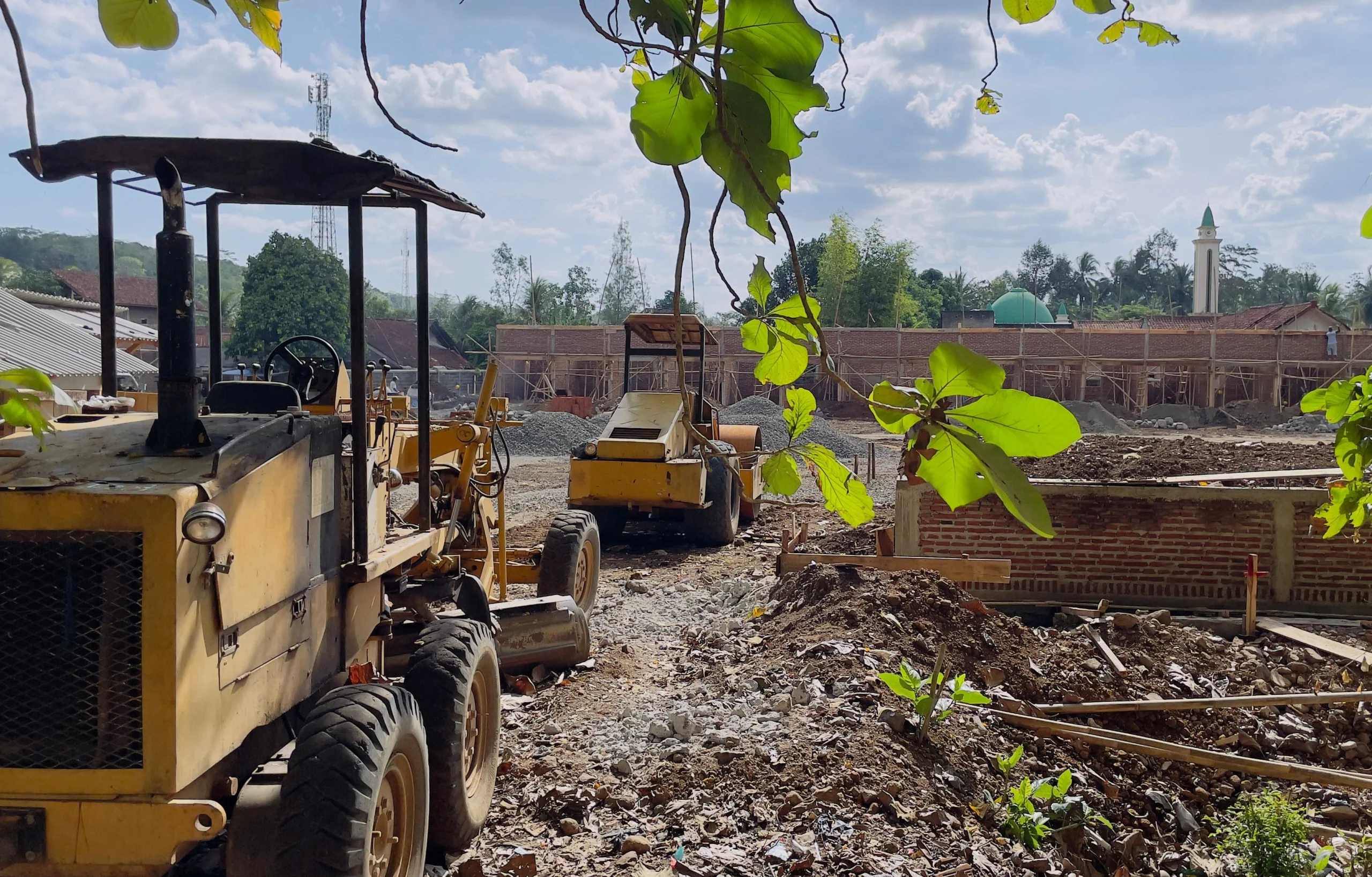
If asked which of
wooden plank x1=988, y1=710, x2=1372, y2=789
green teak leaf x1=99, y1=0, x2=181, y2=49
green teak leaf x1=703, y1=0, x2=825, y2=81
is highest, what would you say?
green teak leaf x1=99, y1=0, x2=181, y2=49

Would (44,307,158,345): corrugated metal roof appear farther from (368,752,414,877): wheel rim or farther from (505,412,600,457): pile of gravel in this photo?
(368,752,414,877): wheel rim

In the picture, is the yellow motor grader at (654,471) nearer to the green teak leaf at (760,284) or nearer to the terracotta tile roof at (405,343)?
the green teak leaf at (760,284)

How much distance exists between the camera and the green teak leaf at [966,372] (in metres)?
0.87

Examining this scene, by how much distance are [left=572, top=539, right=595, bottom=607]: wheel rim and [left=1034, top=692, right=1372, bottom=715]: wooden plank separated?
12.3 feet

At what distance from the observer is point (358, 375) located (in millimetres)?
4289

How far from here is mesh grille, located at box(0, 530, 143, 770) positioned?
305 cm

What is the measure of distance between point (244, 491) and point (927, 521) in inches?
318

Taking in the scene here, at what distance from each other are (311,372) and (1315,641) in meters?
8.24

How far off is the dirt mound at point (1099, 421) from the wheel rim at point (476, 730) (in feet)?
108

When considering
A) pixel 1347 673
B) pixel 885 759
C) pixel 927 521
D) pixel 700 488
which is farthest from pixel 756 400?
pixel 885 759

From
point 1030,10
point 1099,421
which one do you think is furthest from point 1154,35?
point 1099,421

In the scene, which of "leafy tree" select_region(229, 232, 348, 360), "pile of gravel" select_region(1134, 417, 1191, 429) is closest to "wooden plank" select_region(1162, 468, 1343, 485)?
"pile of gravel" select_region(1134, 417, 1191, 429)

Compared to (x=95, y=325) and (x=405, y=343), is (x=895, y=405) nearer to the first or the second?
(x=95, y=325)

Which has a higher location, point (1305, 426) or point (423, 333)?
point (423, 333)
